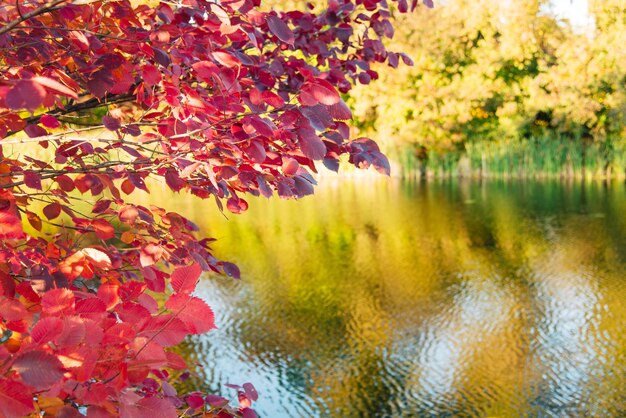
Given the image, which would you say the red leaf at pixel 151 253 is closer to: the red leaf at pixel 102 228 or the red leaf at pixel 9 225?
the red leaf at pixel 102 228

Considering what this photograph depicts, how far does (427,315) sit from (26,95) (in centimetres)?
791

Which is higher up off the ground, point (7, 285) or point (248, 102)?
point (248, 102)

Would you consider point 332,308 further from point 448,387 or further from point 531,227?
point 531,227

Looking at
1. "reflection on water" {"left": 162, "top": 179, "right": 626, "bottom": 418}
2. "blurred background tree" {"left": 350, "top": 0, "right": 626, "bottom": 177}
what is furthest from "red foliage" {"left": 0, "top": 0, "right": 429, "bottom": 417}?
"blurred background tree" {"left": 350, "top": 0, "right": 626, "bottom": 177}

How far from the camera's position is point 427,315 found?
8586 mm

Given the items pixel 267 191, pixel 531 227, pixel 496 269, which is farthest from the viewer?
pixel 531 227

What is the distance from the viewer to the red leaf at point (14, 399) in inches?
39.9

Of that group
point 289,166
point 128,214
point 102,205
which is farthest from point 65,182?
point 289,166

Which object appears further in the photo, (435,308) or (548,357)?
(435,308)

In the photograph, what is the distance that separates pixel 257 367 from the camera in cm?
708

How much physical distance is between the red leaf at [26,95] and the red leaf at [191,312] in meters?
Answer: 0.44

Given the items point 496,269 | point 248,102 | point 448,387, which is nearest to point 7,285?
point 248,102

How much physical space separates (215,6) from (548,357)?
6.39m

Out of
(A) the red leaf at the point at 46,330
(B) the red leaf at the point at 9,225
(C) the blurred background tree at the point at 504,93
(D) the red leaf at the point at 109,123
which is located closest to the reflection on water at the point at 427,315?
(D) the red leaf at the point at 109,123
